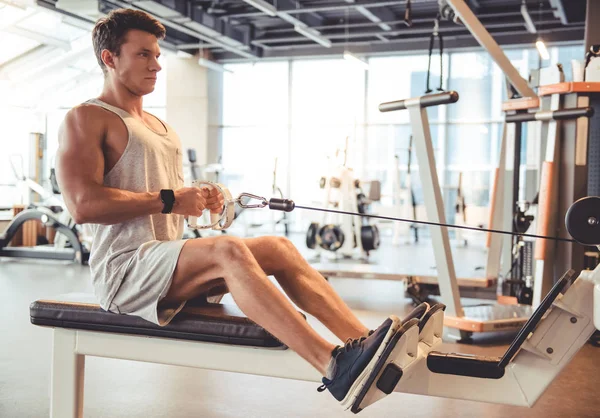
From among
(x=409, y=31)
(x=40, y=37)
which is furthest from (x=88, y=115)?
(x=409, y=31)

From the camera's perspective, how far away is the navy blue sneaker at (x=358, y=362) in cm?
149

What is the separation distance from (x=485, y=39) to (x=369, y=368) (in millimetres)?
2129

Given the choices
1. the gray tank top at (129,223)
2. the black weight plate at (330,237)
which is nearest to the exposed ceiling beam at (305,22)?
the black weight plate at (330,237)

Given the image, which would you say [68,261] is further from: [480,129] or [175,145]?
[480,129]

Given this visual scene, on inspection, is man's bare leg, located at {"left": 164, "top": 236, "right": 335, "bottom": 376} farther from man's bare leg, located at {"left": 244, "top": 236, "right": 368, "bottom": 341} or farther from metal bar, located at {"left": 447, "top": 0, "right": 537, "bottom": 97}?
metal bar, located at {"left": 447, "top": 0, "right": 537, "bottom": 97}

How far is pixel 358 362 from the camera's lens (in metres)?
1.51

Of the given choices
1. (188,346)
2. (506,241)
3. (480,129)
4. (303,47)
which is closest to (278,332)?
(188,346)

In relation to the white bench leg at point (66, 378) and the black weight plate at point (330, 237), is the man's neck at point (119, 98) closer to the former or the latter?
the white bench leg at point (66, 378)

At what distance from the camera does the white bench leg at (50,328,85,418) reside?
6.20 ft

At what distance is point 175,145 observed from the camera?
2053mm

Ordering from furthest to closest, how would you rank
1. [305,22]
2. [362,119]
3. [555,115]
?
1. [362,119]
2. [305,22]
3. [555,115]

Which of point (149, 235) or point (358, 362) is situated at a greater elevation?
point (149, 235)

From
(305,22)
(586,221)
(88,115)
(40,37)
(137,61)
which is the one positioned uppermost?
(305,22)

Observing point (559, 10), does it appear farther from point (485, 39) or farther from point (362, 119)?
point (485, 39)
